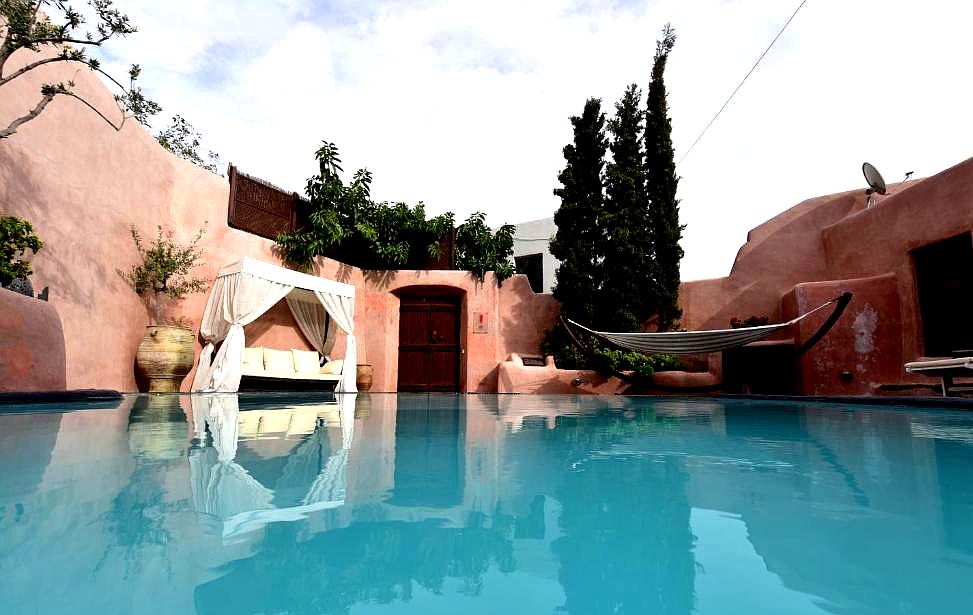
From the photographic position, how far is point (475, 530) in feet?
3.00

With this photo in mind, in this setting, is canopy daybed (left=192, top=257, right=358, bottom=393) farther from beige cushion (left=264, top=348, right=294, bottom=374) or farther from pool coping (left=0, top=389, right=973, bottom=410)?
pool coping (left=0, top=389, right=973, bottom=410)

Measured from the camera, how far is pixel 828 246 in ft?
28.7

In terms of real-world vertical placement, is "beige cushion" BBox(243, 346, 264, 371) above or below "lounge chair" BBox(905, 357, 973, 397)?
above

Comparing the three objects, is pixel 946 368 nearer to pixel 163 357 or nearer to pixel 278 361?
pixel 278 361

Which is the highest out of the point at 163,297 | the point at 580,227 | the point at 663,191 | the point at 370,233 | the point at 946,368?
the point at 663,191

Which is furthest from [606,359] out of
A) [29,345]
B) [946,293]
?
[29,345]

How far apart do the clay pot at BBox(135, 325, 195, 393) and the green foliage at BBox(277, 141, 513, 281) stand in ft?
8.02

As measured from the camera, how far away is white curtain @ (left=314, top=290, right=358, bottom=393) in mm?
7797

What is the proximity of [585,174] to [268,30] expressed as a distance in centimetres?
580

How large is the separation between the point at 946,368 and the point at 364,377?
7.97m

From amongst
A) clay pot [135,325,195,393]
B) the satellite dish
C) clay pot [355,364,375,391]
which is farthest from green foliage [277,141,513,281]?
the satellite dish

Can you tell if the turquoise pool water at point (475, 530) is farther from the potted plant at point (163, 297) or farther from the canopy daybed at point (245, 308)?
the potted plant at point (163, 297)

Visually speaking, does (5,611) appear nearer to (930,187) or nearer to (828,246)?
(930,187)

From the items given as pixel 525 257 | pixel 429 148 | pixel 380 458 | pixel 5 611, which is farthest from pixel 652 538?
pixel 525 257
